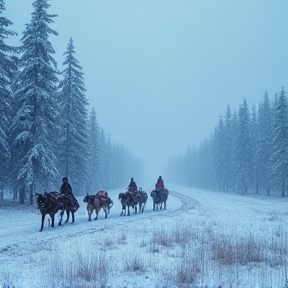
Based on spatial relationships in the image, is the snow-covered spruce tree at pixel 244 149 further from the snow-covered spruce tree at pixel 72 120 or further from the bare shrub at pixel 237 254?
the bare shrub at pixel 237 254

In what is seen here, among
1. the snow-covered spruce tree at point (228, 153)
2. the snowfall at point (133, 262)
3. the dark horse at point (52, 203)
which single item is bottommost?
the snowfall at point (133, 262)

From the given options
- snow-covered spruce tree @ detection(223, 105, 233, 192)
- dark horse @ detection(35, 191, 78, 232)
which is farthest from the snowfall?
snow-covered spruce tree @ detection(223, 105, 233, 192)

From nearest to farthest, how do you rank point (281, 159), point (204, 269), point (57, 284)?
point (57, 284), point (204, 269), point (281, 159)

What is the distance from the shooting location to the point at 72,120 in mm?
36125

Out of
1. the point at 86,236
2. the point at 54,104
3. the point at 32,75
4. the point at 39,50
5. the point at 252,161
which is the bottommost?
the point at 86,236

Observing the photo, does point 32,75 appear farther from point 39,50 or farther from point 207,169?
point 207,169

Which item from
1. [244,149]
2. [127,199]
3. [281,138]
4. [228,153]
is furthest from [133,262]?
[228,153]

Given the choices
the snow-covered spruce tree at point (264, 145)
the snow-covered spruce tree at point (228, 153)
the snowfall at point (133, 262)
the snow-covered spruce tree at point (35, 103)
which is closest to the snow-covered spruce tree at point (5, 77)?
the snow-covered spruce tree at point (35, 103)

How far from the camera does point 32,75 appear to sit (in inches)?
1057

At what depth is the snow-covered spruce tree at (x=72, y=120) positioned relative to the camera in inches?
1389

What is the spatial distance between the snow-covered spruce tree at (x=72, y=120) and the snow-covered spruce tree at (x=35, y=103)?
712 centimetres

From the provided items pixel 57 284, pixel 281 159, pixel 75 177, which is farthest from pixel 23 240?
pixel 281 159

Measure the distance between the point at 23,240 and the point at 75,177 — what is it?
2628 centimetres

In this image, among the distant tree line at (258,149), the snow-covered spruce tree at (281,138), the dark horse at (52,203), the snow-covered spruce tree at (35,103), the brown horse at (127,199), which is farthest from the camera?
the distant tree line at (258,149)
